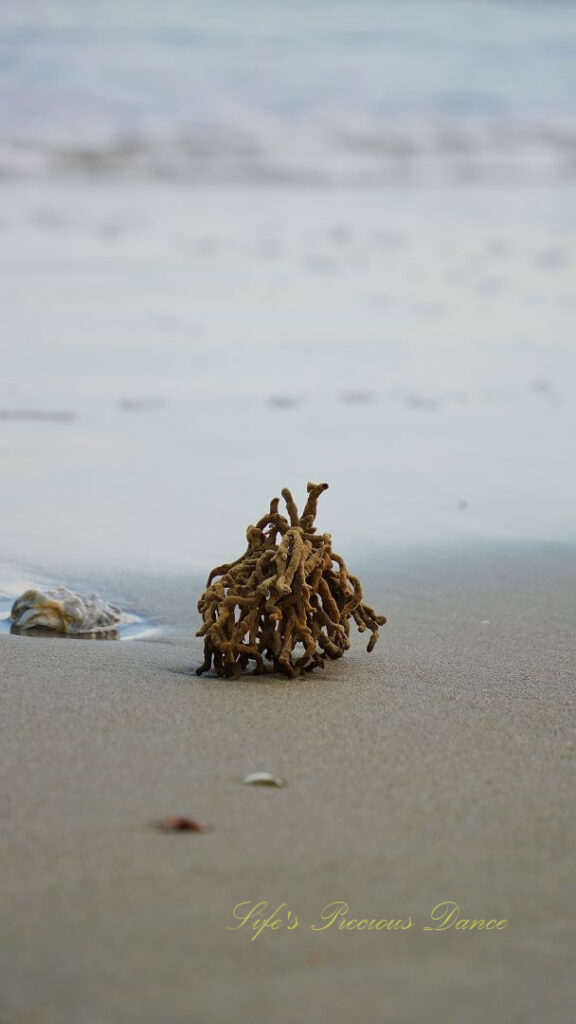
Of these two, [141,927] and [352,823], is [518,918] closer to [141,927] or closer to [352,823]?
[352,823]

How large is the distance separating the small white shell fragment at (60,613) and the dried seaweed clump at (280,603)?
1.93 ft

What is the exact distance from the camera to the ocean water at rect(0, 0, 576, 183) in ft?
81.5

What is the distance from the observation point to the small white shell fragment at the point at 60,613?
3.67m

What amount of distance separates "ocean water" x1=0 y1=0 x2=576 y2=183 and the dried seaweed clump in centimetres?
2001

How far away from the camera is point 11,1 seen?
3356 cm

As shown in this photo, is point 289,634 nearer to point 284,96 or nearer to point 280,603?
point 280,603

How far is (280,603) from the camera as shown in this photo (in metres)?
3.20

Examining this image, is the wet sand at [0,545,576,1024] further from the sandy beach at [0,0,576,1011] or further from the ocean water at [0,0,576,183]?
the ocean water at [0,0,576,183]

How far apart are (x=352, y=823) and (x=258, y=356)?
678 centimetres

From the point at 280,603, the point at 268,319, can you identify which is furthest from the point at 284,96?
the point at 280,603

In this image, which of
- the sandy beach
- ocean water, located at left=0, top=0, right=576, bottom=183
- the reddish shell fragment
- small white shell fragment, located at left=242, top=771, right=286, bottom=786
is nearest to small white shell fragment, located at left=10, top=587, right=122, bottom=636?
the sandy beach

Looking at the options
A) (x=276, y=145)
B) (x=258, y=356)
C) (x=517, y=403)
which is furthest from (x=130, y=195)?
(x=517, y=403)

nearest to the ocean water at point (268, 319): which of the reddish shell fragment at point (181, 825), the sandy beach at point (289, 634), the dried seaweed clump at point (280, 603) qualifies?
the sandy beach at point (289, 634)

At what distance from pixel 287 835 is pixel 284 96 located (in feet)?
101
